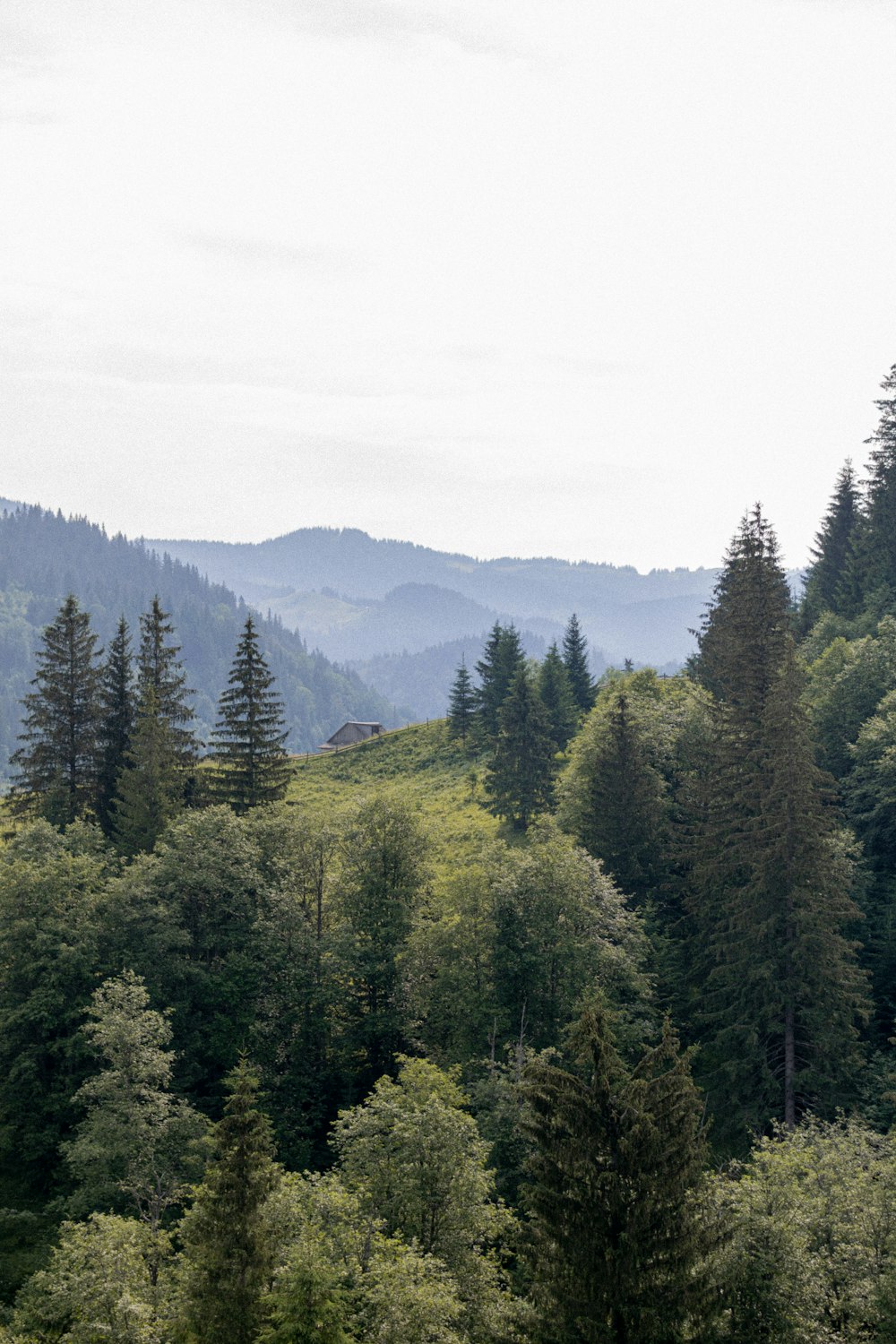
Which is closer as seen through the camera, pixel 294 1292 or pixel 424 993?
pixel 294 1292

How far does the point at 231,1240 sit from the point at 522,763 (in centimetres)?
4205

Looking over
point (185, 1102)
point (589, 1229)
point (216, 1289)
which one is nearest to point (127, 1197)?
point (185, 1102)

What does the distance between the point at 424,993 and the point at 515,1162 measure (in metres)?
7.63

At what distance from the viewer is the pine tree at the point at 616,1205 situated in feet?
66.5

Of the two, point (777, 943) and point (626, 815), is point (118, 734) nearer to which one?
point (626, 815)

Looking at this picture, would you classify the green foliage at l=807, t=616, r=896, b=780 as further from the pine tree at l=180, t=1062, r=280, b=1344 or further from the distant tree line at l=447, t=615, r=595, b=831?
the pine tree at l=180, t=1062, r=280, b=1344

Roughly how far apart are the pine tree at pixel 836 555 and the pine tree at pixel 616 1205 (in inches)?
2275

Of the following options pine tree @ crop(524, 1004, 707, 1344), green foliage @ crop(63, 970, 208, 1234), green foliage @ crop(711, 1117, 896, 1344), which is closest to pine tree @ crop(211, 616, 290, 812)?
green foliage @ crop(63, 970, 208, 1234)

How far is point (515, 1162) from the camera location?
31031mm

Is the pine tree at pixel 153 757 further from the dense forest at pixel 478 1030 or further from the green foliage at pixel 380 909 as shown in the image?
the green foliage at pixel 380 909

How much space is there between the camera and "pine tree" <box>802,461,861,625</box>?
73.8 metres

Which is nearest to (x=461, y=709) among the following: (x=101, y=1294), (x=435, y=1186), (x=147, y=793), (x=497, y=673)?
(x=497, y=673)

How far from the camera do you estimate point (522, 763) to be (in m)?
62.2

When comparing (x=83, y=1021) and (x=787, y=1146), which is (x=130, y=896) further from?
(x=787, y=1146)
